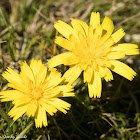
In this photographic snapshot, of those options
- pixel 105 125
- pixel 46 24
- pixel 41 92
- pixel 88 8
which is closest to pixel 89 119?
pixel 105 125

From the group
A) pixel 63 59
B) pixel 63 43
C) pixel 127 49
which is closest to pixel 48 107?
pixel 63 59

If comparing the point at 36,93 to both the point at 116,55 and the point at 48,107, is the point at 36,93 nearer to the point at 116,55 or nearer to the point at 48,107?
the point at 48,107

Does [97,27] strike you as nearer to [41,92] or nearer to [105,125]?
[41,92]

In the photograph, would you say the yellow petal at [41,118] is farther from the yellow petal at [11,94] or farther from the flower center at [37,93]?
the yellow petal at [11,94]

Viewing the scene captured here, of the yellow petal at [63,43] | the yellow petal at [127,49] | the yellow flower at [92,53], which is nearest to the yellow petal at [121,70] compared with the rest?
the yellow flower at [92,53]

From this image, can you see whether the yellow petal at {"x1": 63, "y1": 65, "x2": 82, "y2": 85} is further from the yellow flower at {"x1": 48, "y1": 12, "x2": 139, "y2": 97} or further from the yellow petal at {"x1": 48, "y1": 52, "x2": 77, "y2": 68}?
the yellow petal at {"x1": 48, "y1": 52, "x2": 77, "y2": 68}

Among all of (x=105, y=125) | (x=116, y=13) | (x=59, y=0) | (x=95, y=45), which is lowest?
(x=105, y=125)
